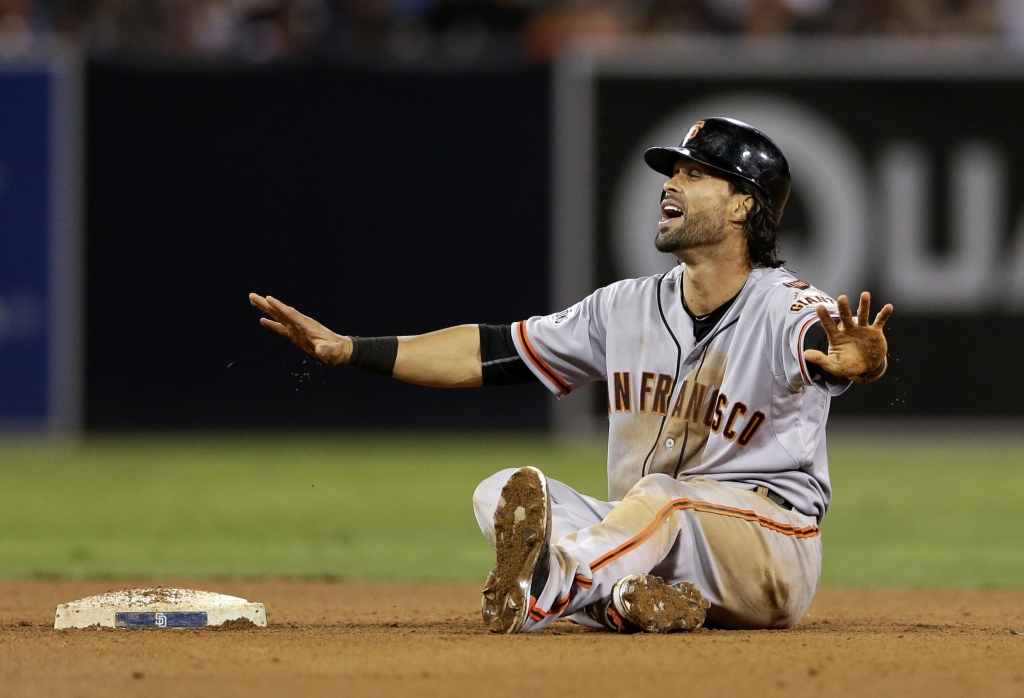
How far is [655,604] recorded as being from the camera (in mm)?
4758

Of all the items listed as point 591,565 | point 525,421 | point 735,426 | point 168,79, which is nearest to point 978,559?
point 735,426

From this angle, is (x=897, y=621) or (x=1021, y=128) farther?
(x=1021, y=128)

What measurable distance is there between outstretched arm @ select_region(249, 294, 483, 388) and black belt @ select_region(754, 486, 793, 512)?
1025 millimetres

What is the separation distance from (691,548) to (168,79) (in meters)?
9.95

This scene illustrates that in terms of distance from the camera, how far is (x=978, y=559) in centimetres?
800

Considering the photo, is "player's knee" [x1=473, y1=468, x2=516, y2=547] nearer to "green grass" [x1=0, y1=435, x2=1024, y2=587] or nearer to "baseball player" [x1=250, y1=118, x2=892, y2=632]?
"baseball player" [x1=250, y1=118, x2=892, y2=632]

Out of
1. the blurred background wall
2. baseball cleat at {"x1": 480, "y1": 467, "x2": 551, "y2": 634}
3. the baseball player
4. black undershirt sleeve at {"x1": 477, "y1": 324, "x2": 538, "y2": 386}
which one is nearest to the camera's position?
baseball cleat at {"x1": 480, "y1": 467, "x2": 551, "y2": 634}

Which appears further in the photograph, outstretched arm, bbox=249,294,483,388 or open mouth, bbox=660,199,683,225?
open mouth, bbox=660,199,683,225

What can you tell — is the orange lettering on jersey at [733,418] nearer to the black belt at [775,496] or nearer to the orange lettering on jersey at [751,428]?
the orange lettering on jersey at [751,428]

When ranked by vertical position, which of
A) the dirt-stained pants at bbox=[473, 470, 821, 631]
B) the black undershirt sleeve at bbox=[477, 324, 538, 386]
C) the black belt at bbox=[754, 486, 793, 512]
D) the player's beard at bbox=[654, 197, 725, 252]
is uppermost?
the player's beard at bbox=[654, 197, 725, 252]

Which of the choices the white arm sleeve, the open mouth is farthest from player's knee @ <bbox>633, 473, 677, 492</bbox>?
the open mouth

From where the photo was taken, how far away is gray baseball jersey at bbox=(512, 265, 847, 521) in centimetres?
504

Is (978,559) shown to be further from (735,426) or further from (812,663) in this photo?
(812,663)

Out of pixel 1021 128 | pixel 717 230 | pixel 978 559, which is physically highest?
pixel 1021 128
